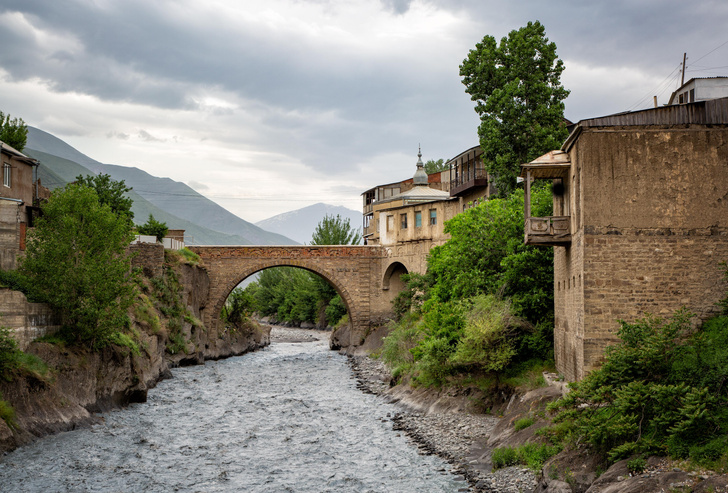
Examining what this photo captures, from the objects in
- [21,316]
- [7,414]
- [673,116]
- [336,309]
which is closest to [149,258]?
[21,316]

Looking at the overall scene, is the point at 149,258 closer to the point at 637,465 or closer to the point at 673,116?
the point at 673,116

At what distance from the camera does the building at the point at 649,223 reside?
54.1ft

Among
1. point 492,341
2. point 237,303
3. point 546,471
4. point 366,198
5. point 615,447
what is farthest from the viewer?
point 366,198

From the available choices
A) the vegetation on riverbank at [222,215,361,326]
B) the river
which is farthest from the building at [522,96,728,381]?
the vegetation on riverbank at [222,215,361,326]

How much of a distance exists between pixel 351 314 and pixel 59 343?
2755 cm

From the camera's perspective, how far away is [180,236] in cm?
4750

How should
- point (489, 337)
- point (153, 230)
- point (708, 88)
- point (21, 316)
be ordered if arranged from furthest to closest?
point (153, 230), point (708, 88), point (489, 337), point (21, 316)

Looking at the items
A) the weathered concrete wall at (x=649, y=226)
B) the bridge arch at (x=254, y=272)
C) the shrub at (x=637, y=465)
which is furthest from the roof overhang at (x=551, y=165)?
the bridge arch at (x=254, y=272)

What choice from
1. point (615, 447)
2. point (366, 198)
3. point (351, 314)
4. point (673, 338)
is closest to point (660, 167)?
point (673, 338)

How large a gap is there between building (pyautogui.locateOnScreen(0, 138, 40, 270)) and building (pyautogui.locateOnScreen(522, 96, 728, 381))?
59.7 feet

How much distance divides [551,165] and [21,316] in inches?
633

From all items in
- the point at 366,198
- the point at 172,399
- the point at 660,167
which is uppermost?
the point at 366,198

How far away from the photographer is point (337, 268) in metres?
47.8

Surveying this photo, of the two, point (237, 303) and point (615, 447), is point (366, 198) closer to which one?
point (237, 303)
